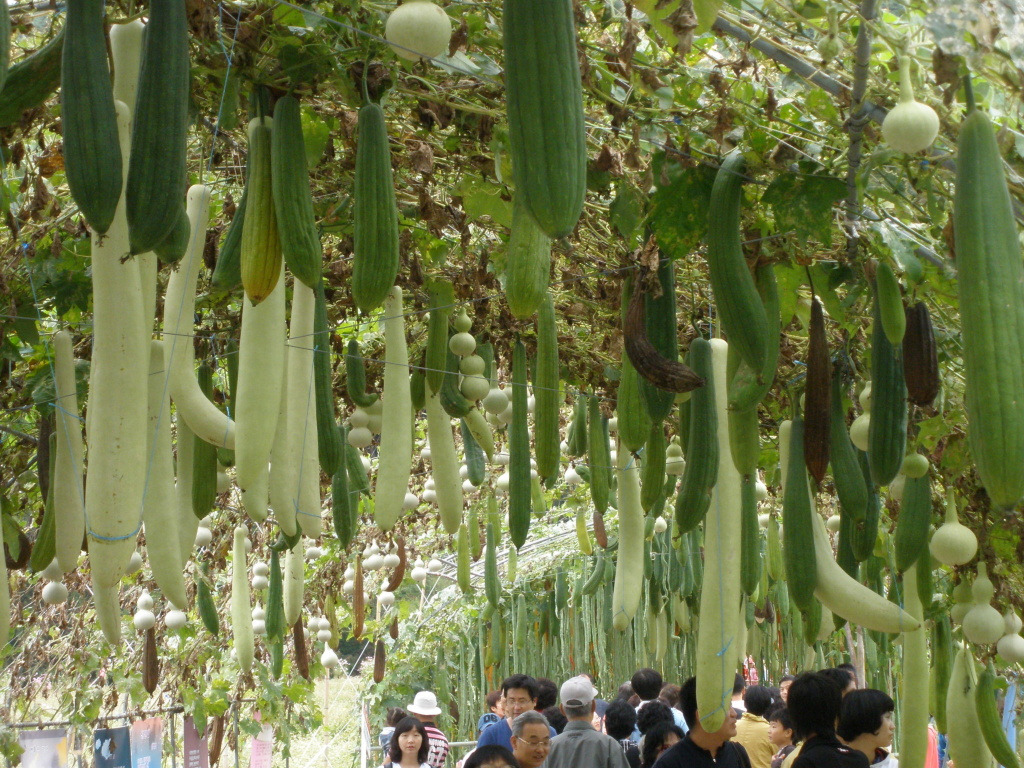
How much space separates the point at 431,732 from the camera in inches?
295

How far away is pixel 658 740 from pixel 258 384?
457cm

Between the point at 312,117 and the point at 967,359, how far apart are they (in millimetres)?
1926

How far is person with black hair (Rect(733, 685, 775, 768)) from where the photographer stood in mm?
6117

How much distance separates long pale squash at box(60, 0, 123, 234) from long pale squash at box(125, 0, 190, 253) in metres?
0.05

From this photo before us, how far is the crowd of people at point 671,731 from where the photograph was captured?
158 inches

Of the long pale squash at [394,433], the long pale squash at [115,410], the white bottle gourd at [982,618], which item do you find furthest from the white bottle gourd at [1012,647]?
the long pale squash at [115,410]

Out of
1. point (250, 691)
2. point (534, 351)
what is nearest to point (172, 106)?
point (534, 351)

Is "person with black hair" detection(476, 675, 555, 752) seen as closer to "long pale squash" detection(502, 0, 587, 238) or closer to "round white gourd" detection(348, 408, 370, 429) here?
"round white gourd" detection(348, 408, 370, 429)

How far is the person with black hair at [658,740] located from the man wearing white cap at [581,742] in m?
0.39

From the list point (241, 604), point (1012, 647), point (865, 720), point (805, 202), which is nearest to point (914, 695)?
point (1012, 647)

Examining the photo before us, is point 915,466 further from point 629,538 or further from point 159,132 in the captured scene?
point 159,132

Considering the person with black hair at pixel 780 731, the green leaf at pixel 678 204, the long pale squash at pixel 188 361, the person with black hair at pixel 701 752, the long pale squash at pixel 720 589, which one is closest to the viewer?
the long pale squash at pixel 188 361

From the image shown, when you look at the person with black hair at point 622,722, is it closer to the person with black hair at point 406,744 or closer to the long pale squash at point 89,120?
the person with black hair at point 406,744

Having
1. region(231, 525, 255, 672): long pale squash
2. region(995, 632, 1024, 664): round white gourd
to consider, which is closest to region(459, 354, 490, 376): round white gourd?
region(995, 632, 1024, 664): round white gourd
